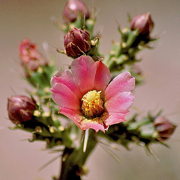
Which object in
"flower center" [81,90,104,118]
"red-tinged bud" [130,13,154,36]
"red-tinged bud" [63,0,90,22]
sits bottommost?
"flower center" [81,90,104,118]

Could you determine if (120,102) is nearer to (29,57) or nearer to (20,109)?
(20,109)

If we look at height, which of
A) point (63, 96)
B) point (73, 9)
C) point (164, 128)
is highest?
point (73, 9)

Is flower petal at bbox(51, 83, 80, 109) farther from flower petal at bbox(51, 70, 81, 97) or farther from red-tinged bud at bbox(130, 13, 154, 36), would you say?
red-tinged bud at bbox(130, 13, 154, 36)

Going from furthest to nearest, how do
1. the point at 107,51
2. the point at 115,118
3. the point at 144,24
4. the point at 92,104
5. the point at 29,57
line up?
the point at 107,51 → the point at 29,57 → the point at 144,24 → the point at 92,104 → the point at 115,118

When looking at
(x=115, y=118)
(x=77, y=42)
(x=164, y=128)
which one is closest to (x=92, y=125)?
(x=115, y=118)

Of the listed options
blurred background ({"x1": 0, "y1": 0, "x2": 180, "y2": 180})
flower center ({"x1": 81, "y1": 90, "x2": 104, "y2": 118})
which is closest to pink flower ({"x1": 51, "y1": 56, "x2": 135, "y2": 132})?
flower center ({"x1": 81, "y1": 90, "x2": 104, "y2": 118})

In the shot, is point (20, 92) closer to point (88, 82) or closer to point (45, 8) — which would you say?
point (45, 8)

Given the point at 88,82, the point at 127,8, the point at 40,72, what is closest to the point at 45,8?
the point at 127,8
